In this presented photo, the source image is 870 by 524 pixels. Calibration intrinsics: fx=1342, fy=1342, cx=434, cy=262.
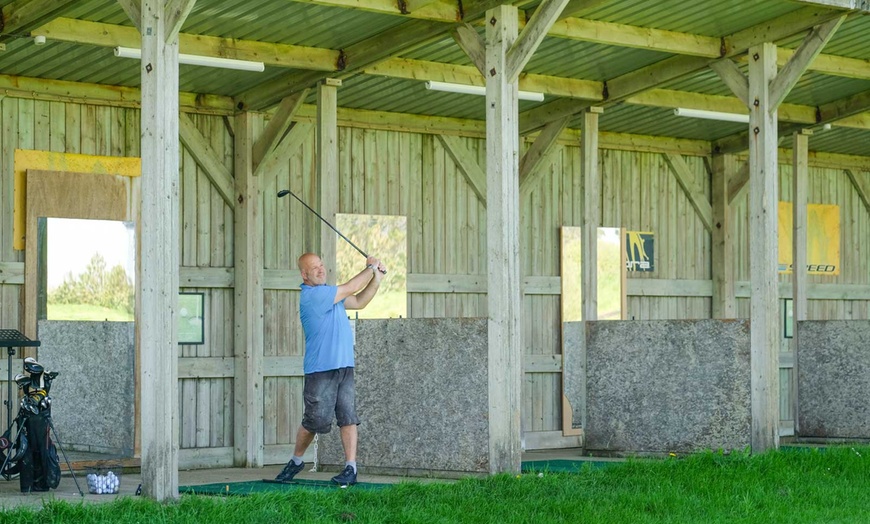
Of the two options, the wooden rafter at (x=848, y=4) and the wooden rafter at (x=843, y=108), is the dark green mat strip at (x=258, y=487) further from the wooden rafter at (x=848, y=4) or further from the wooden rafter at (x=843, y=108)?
the wooden rafter at (x=843, y=108)

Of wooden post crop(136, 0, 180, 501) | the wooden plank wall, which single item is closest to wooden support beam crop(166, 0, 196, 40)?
wooden post crop(136, 0, 180, 501)

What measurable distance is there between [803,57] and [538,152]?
425 centimetres

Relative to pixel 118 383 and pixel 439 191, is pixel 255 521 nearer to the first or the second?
pixel 118 383

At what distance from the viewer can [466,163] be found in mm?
15578

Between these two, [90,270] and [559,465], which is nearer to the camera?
[90,270]

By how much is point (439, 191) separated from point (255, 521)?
7767mm

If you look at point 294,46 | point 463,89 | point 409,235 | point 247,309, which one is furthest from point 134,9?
point 409,235

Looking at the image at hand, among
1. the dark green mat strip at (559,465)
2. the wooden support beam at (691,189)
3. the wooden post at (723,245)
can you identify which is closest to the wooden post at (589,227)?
the dark green mat strip at (559,465)

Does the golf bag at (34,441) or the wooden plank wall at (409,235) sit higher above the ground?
the wooden plank wall at (409,235)

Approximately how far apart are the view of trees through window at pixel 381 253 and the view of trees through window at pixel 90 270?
8.22 ft

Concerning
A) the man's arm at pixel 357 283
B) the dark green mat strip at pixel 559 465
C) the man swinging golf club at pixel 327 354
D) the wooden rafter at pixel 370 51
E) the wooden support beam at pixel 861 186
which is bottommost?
the dark green mat strip at pixel 559 465

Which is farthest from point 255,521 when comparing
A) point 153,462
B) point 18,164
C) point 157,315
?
point 18,164

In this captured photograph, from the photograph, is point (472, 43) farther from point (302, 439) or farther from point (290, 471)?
point (290, 471)

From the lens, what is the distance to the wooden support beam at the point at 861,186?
62.3 ft
